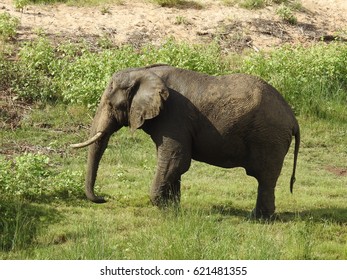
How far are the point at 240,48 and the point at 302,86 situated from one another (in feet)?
10.8

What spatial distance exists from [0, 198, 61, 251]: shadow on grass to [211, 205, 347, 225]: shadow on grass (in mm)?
1961

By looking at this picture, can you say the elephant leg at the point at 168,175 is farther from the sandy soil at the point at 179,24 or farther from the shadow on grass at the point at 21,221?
the sandy soil at the point at 179,24

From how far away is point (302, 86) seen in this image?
1472cm

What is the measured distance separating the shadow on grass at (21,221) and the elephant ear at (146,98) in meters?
1.39

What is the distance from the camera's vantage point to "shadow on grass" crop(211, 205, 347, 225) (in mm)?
9234

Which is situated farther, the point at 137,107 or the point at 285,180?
the point at 285,180

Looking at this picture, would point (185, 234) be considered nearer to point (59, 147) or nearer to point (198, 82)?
point (198, 82)

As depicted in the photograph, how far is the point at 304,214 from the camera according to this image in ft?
31.3

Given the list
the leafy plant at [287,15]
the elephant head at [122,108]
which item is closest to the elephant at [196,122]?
the elephant head at [122,108]

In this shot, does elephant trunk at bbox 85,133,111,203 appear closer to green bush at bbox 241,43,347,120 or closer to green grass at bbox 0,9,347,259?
green grass at bbox 0,9,347,259

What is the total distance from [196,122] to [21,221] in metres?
2.25

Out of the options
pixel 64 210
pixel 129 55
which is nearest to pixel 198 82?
pixel 64 210

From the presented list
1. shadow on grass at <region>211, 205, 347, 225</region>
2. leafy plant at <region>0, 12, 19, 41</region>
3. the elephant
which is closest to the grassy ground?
shadow on grass at <region>211, 205, 347, 225</region>

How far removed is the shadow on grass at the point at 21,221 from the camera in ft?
25.8
